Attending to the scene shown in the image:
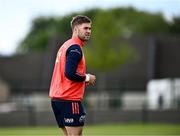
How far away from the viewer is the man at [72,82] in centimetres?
940

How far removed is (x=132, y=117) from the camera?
33875 millimetres

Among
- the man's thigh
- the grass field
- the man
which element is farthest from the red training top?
the grass field

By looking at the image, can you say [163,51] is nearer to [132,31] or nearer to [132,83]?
[132,83]

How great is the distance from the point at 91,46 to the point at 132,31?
1612 inches

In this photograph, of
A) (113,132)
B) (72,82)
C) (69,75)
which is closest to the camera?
(69,75)

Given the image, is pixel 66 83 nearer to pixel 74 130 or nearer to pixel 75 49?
pixel 75 49

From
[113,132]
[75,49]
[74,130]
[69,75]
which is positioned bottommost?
[113,132]

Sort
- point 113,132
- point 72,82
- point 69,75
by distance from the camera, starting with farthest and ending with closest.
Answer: point 113,132
point 72,82
point 69,75

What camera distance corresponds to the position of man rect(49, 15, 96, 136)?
9398mm

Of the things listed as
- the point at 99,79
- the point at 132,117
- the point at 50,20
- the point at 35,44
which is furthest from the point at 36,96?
the point at 50,20

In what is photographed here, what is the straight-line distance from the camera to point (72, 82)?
943 centimetres

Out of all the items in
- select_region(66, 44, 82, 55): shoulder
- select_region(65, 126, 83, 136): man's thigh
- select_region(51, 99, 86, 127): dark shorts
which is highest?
select_region(66, 44, 82, 55): shoulder

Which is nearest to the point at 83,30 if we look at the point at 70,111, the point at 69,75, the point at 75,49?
the point at 75,49

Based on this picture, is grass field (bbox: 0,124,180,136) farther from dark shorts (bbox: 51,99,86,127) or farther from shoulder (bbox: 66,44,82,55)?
shoulder (bbox: 66,44,82,55)
